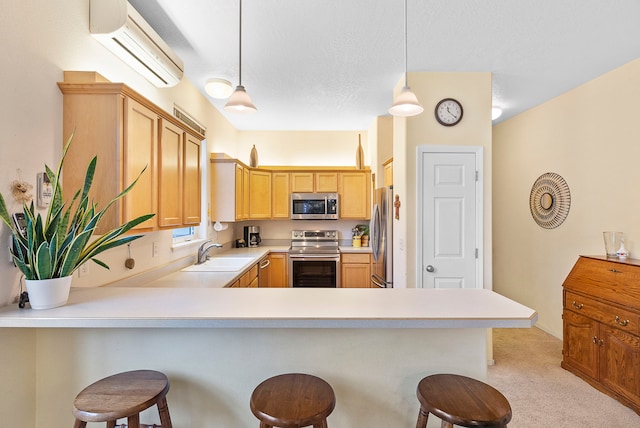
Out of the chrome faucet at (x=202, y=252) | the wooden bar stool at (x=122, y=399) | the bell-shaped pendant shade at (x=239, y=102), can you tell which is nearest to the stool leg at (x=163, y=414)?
the wooden bar stool at (x=122, y=399)

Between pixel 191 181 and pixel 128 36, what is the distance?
1.01 m

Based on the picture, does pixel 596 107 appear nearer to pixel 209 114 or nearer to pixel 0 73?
pixel 209 114

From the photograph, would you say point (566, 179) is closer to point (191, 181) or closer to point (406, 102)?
point (406, 102)

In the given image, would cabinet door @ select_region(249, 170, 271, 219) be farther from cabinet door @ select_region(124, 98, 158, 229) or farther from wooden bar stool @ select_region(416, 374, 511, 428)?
wooden bar stool @ select_region(416, 374, 511, 428)

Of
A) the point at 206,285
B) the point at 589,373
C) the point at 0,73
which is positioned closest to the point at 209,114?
the point at 206,285

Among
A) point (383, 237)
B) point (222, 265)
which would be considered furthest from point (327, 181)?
point (222, 265)

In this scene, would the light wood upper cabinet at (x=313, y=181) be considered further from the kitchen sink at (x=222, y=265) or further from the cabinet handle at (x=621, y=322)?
the cabinet handle at (x=621, y=322)

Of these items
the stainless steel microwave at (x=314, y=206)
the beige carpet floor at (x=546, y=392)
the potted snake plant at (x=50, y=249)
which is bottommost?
the beige carpet floor at (x=546, y=392)

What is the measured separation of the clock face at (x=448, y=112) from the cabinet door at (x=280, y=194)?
257cm

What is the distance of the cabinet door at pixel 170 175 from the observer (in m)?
1.95

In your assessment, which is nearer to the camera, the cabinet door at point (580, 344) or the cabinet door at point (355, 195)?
the cabinet door at point (580, 344)

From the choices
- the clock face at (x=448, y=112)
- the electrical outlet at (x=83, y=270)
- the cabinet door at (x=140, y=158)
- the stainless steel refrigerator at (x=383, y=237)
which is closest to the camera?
the cabinet door at (x=140, y=158)

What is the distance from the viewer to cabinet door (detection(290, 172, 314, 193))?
190 inches

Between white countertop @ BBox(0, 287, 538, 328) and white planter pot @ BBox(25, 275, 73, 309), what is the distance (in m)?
0.04
